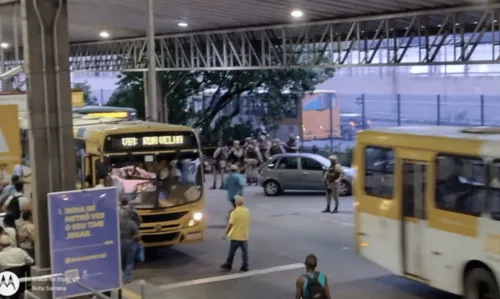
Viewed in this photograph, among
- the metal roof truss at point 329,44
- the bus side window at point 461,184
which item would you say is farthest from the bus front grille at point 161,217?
the metal roof truss at point 329,44

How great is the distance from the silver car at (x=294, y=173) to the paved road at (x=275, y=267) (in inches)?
180

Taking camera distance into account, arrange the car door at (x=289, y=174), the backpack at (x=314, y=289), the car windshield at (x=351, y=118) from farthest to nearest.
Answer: the car windshield at (x=351, y=118), the car door at (x=289, y=174), the backpack at (x=314, y=289)

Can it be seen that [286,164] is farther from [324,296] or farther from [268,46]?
[324,296]

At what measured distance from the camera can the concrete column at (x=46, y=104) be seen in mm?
11789

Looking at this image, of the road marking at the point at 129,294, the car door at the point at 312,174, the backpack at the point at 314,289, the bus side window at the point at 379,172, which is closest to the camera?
the backpack at the point at 314,289

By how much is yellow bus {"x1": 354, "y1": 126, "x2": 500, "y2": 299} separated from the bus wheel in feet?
0.05

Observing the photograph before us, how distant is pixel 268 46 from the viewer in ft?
99.9

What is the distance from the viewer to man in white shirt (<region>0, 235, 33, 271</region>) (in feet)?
39.0

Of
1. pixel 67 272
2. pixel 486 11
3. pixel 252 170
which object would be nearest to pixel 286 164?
pixel 252 170

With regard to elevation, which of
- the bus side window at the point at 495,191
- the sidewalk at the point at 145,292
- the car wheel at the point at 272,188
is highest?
the bus side window at the point at 495,191

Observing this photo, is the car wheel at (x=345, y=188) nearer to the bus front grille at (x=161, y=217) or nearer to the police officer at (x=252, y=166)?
the police officer at (x=252, y=166)

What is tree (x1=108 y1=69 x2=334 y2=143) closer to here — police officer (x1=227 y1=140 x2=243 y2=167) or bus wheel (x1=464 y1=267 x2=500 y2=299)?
police officer (x1=227 y1=140 x2=243 y2=167)

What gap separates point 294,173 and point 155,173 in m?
12.3

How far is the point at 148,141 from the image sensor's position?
16.6 metres
